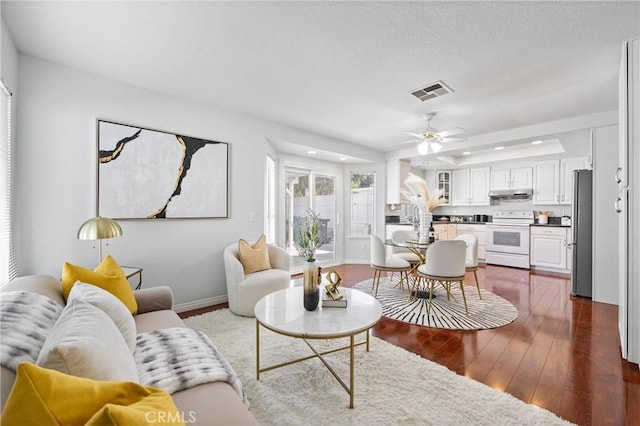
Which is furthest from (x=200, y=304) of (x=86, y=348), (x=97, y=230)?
(x=86, y=348)

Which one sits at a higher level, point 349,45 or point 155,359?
point 349,45

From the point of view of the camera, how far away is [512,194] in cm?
629

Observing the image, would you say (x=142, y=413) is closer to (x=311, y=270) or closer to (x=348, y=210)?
(x=311, y=270)

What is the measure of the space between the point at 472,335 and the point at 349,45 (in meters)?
2.82

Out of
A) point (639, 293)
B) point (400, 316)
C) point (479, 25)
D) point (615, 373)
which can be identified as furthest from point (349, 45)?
point (615, 373)

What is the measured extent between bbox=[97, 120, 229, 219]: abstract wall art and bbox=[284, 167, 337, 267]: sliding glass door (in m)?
1.88

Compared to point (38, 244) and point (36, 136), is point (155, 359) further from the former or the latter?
point (36, 136)

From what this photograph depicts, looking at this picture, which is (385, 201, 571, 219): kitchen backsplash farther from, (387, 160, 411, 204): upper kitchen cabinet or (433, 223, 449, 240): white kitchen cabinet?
(433, 223, 449, 240): white kitchen cabinet

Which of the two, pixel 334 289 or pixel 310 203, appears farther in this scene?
pixel 310 203

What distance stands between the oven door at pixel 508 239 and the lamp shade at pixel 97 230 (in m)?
6.69

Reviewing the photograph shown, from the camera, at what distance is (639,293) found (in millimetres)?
2148

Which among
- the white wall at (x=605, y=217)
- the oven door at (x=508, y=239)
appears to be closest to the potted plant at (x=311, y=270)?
the white wall at (x=605, y=217)

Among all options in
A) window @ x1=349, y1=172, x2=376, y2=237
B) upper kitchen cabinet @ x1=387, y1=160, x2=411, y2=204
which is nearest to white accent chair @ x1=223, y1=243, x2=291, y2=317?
window @ x1=349, y1=172, x2=376, y2=237

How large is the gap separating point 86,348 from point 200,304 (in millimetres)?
2738
